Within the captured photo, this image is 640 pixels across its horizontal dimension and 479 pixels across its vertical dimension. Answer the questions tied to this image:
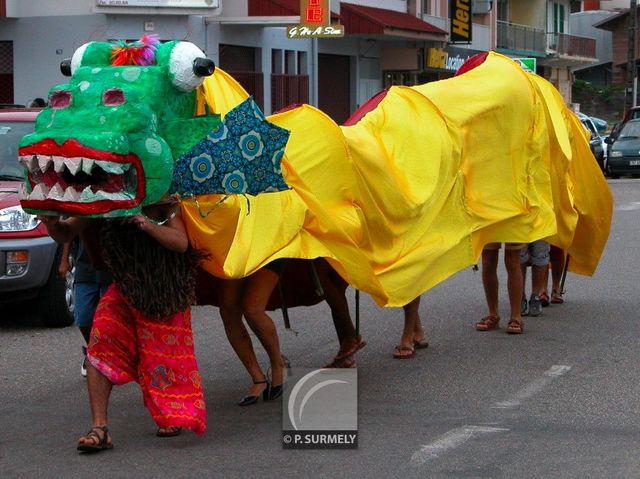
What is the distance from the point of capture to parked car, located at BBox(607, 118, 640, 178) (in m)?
32.7

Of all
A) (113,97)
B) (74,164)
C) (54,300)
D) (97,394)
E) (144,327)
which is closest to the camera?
(74,164)

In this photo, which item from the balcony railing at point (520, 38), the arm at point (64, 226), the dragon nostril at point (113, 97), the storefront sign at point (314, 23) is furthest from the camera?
the balcony railing at point (520, 38)

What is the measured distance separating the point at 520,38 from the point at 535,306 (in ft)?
138

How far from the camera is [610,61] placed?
240 ft

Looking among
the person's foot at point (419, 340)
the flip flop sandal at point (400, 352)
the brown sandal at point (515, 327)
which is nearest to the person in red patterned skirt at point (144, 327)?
the flip flop sandal at point (400, 352)

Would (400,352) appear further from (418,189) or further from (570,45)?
(570,45)

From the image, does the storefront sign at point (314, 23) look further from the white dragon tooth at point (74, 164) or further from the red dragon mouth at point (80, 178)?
the white dragon tooth at point (74, 164)

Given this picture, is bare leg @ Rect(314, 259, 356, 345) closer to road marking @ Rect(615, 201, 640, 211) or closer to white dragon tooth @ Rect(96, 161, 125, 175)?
white dragon tooth @ Rect(96, 161, 125, 175)

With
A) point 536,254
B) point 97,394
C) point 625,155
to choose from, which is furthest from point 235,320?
point 625,155

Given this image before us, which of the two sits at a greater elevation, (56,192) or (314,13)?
(314,13)

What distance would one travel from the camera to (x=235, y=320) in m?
7.57

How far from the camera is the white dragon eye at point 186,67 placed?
6371 millimetres

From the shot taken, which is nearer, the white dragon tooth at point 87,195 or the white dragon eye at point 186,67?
the white dragon tooth at point 87,195

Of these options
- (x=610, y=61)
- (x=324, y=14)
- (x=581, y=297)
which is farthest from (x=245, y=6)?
(x=610, y=61)
